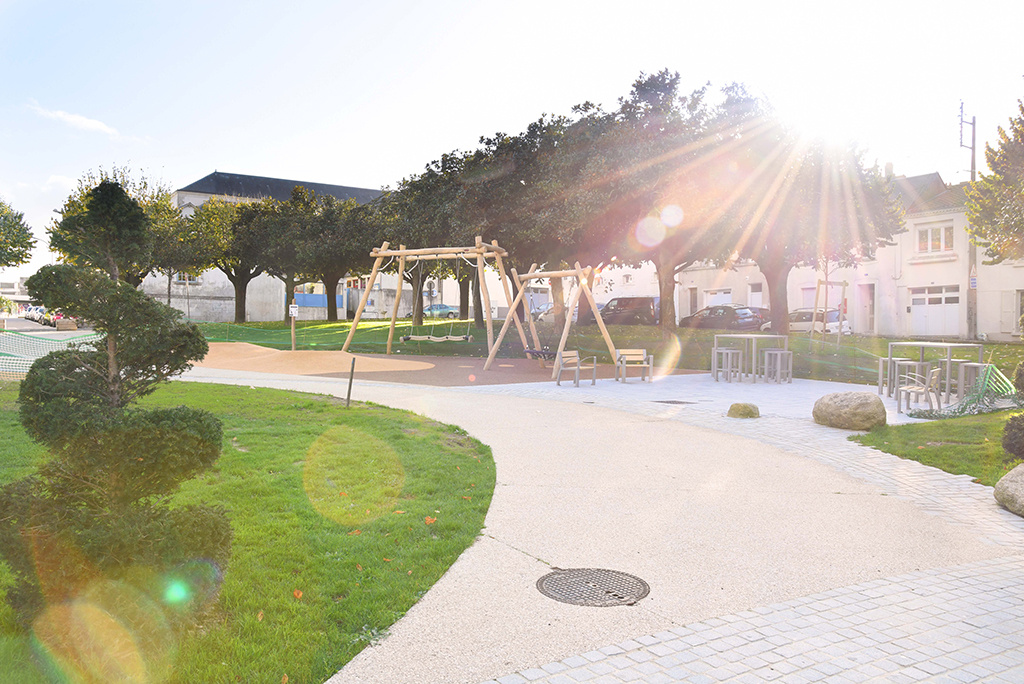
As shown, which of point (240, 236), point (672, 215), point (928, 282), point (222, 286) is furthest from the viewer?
point (222, 286)

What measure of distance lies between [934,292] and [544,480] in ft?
118

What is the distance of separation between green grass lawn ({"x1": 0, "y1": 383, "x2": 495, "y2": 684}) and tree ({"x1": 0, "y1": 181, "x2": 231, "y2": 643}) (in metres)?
0.33

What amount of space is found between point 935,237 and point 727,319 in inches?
424

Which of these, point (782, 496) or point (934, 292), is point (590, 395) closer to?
point (782, 496)

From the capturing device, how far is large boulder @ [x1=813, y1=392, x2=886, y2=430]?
10.3 m

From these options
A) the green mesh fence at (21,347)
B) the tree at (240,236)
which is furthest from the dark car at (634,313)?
the green mesh fence at (21,347)

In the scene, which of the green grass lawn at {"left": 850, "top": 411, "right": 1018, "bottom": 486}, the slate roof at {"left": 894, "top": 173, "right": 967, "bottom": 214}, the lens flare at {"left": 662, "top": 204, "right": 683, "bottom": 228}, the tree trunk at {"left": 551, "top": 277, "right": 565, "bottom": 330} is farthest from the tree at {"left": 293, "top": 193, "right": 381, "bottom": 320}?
the green grass lawn at {"left": 850, "top": 411, "right": 1018, "bottom": 486}

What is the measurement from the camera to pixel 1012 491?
6.18 metres

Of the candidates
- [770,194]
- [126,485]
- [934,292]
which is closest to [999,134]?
[770,194]

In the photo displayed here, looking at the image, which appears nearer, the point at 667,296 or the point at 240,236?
the point at 667,296

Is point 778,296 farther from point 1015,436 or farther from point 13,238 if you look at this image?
point 13,238

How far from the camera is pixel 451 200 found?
29.0 metres

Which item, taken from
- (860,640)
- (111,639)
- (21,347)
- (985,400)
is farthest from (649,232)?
(111,639)

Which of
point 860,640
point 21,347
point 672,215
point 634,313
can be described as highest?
point 672,215
